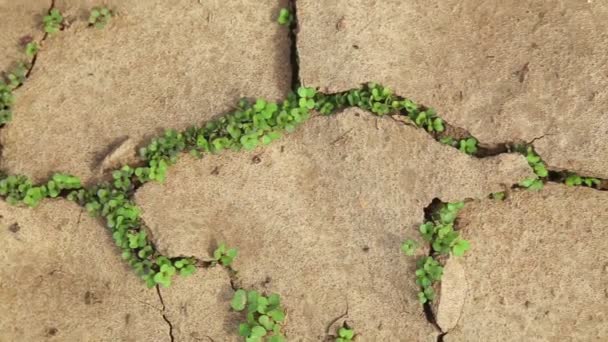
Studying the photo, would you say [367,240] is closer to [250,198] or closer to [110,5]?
[250,198]

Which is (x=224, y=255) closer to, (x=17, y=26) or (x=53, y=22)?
(x=53, y=22)

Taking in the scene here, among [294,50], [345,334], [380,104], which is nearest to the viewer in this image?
[345,334]

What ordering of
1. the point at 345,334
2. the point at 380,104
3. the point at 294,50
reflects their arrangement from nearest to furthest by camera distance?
the point at 345,334 → the point at 380,104 → the point at 294,50

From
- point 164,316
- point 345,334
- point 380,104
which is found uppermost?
point 380,104

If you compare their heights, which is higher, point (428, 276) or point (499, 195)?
point (499, 195)

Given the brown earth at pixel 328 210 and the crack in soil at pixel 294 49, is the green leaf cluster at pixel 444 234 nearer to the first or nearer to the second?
the brown earth at pixel 328 210

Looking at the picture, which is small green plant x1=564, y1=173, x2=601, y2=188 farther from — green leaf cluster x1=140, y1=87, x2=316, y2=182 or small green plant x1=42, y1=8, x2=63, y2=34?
small green plant x1=42, y1=8, x2=63, y2=34

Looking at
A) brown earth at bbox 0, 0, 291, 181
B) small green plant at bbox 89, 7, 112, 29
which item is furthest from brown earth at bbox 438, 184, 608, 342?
small green plant at bbox 89, 7, 112, 29

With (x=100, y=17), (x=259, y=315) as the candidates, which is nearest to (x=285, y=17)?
(x=100, y=17)
